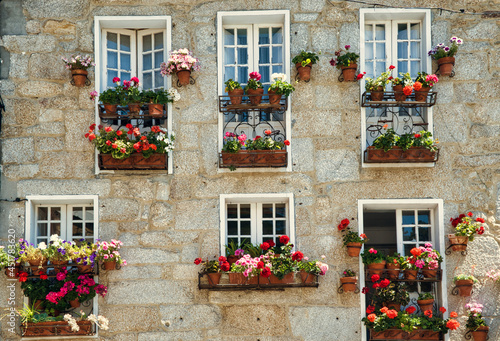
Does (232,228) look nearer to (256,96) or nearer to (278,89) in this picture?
(256,96)

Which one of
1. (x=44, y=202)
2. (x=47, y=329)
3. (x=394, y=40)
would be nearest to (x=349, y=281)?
(x=394, y=40)

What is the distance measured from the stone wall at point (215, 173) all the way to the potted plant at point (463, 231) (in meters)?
0.18

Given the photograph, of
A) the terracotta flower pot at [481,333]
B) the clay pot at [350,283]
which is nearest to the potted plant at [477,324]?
the terracotta flower pot at [481,333]

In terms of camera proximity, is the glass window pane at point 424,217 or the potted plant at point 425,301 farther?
the glass window pane at point 424,217

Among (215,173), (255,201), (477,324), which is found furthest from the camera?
(255,201)

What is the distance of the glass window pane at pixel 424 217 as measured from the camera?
33.6 feet

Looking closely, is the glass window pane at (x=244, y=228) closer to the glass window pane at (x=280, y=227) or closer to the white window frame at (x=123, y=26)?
the glass window pane at (x=280, y=227)

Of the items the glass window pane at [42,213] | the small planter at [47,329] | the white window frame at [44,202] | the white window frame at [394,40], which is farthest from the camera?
the glass window pane at [42,213]

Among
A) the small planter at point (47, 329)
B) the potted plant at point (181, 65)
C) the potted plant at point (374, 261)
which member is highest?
the potted plant at point (181, 65)

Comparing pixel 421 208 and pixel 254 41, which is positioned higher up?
pixel 254 41

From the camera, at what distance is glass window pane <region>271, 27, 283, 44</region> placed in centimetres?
1045

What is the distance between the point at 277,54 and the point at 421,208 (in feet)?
9.14

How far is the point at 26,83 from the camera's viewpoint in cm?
1016

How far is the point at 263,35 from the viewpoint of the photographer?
1052cm
